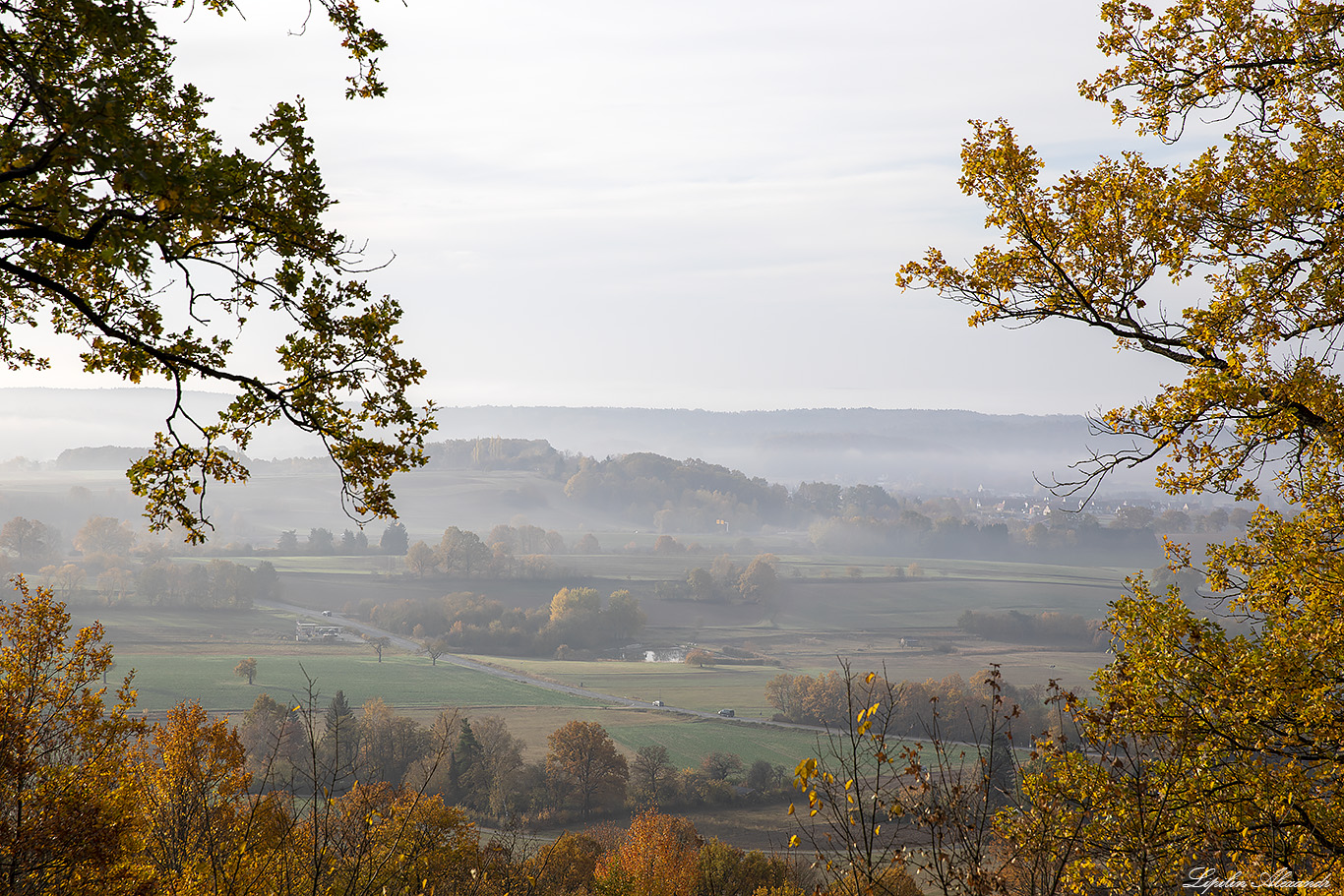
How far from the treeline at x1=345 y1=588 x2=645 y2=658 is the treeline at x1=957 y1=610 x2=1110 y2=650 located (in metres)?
44.8

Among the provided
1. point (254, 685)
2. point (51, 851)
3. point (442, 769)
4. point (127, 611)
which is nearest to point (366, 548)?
point (127, 611)

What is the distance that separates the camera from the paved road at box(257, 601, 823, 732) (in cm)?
6838

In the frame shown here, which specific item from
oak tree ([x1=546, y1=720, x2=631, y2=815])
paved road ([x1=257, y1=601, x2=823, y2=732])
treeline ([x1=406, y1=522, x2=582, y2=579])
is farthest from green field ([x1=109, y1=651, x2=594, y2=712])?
treeline ([x1=406, y1=522, x2=582, y2=579])

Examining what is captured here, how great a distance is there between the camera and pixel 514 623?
109312mm

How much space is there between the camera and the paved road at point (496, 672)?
68.4m

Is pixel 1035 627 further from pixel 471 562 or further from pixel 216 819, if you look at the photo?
pixel 216 819

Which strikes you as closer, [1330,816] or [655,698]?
[1330,816]

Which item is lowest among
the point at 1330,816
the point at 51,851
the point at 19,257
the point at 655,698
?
the point at 655,698

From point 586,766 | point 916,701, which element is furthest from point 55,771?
point 916,701

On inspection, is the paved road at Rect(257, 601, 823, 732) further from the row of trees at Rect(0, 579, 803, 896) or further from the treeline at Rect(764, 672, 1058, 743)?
the row of trees at Rect(0, 579, 803, 896)

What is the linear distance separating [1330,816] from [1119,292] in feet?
15.1

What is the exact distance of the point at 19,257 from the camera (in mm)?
6133

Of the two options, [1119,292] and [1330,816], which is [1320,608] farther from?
[1119,292]

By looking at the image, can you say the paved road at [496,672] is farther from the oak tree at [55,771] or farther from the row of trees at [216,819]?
the oak tree at [55,771]
